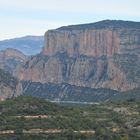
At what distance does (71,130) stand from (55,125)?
10.2 feet

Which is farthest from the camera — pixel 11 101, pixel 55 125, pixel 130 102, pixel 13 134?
pixel 130 102

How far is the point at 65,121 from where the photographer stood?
12900 cm

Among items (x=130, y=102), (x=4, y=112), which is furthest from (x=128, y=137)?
(x=130, y=102)

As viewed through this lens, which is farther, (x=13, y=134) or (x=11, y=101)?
(x=11, y=101)

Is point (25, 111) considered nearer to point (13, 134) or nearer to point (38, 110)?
point (38, 110)

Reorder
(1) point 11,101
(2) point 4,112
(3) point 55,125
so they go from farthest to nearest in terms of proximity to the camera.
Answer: (1) point 11,101
(2) point 4,112
(3) point 55,125

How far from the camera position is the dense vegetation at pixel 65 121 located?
120125 mm

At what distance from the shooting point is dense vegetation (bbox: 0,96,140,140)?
120125 mm

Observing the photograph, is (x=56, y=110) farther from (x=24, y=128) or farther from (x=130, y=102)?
(x=130, y=102)

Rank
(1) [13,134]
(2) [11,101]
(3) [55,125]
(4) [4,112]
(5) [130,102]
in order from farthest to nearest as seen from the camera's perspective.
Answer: (5) [130,102] → (2) [11,101] → (4) [4,112] → (3) [55,125] → (1) [13,134]

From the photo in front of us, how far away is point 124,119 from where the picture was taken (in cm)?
13938

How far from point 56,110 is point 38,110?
6.45m

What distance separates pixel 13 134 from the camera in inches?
4638

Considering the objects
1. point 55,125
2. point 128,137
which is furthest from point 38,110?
point 128,137
